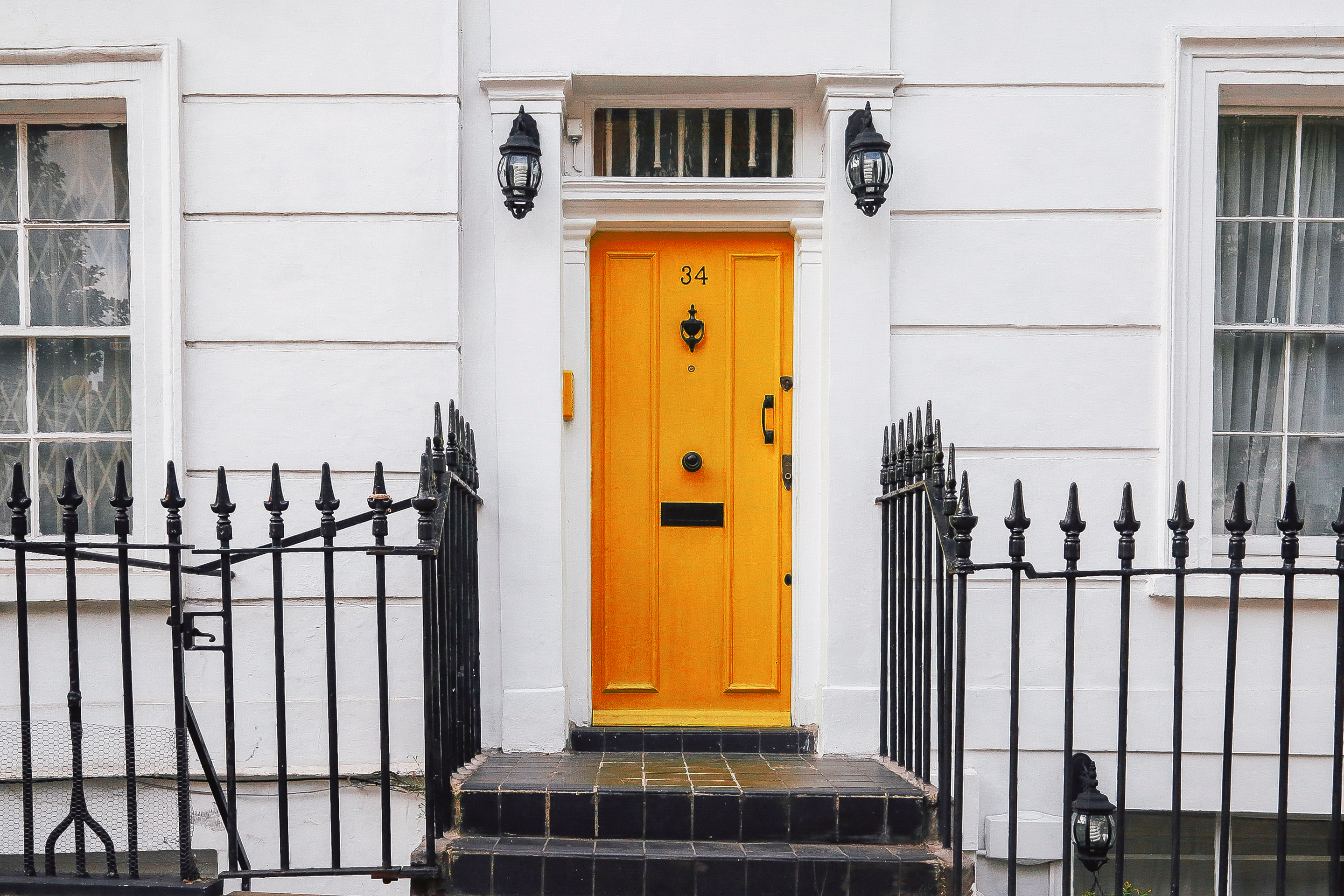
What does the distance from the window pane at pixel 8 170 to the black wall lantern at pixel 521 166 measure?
6.77 feet

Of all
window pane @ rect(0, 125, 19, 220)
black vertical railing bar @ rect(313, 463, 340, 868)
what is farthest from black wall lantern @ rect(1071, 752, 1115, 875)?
window pane @ rect(0, 125, 19, 220)

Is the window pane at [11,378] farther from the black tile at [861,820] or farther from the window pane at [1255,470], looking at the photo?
the window pane at [1255,470]

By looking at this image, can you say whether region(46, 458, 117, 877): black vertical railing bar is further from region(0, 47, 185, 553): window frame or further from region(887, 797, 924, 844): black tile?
region(887, 797, 924, 844): black tile

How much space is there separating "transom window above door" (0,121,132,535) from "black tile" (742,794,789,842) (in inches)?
112

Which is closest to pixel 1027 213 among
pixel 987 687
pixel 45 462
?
pixel 987 687

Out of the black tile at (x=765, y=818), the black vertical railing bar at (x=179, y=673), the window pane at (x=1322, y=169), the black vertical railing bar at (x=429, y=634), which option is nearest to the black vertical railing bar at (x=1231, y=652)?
the black tile at (x=765, y=818)

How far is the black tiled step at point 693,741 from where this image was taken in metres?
4.11

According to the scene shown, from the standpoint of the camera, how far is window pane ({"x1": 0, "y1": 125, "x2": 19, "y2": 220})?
416 cm

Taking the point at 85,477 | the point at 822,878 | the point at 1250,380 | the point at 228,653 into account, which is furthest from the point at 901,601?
the point at 85,477

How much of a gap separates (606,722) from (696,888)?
1.17m

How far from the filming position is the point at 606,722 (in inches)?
168

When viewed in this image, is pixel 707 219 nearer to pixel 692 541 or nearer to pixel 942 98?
pixel 942 98

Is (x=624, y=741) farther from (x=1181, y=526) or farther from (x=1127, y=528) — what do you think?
(x=1181, y=526)

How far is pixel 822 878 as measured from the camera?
318cm
